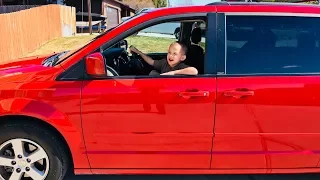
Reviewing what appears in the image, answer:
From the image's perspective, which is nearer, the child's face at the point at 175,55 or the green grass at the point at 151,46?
the child's face at the point at 175,55

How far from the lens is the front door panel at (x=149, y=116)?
2.85 meters

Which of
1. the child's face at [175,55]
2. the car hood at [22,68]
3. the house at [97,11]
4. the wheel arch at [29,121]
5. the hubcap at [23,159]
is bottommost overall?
the hubcap at [23,159]

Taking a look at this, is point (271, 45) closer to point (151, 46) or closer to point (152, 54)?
point (152, 54)

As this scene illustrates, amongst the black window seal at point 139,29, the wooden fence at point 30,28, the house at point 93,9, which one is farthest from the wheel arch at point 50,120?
the house at point 93,9

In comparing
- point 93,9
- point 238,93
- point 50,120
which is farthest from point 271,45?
point 93,9

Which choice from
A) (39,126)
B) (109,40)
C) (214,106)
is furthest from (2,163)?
(214,106)

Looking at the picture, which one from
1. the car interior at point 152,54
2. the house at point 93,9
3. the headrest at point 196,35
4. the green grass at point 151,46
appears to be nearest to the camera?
the car interior at point 152,54

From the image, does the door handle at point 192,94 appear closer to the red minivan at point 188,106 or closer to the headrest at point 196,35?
the red minivan at point 188,106

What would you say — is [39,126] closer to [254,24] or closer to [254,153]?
[254,153]

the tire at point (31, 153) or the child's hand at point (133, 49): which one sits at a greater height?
the child's hand at point (133, 49)

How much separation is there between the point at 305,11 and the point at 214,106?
1191mm

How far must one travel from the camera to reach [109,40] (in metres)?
2.92

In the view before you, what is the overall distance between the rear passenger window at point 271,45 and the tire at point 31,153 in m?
1.71

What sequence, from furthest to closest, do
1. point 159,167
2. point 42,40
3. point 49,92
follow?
1. point 42,40
2. point 159,167
3. point 49,92
